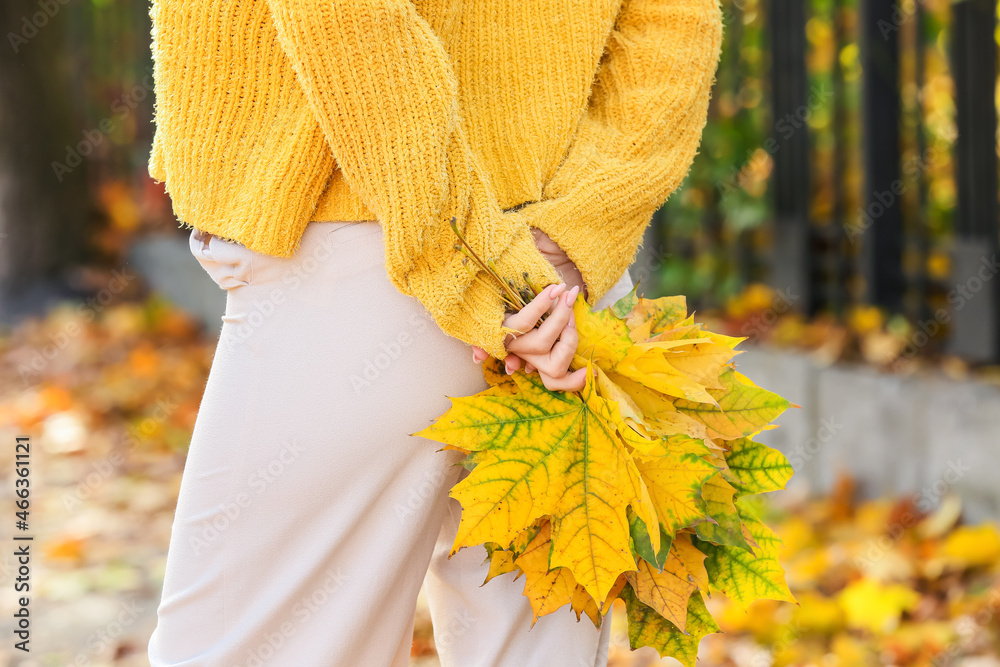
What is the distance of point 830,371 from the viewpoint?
11.6 feet

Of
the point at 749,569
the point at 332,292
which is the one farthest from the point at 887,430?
the point at 332,292

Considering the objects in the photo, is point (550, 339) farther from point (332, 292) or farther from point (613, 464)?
point (332, 292)

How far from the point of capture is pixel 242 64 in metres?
1.27

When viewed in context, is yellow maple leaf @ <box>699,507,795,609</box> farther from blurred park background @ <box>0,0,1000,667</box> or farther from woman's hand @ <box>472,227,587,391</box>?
blurred park background @ <box>0,0,1000,667</box>

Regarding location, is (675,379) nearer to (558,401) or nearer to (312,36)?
(558,401)

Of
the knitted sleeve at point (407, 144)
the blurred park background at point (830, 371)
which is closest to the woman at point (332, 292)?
the knitted sleeve at point (407, 144)

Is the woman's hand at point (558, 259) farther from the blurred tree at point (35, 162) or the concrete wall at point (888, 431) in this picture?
the blurred tree at point (35, 162)

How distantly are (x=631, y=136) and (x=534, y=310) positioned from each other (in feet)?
1.26

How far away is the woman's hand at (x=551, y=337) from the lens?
123cm

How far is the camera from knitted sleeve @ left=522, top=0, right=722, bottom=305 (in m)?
1.39

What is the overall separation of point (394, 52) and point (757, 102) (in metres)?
3.40

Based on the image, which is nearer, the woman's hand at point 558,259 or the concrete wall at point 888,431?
the woman's hand at point 558,259

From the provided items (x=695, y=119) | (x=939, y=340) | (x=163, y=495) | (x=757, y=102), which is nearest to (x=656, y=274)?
(x=757, y=102)

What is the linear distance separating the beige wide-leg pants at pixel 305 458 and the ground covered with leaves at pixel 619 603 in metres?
0.33
